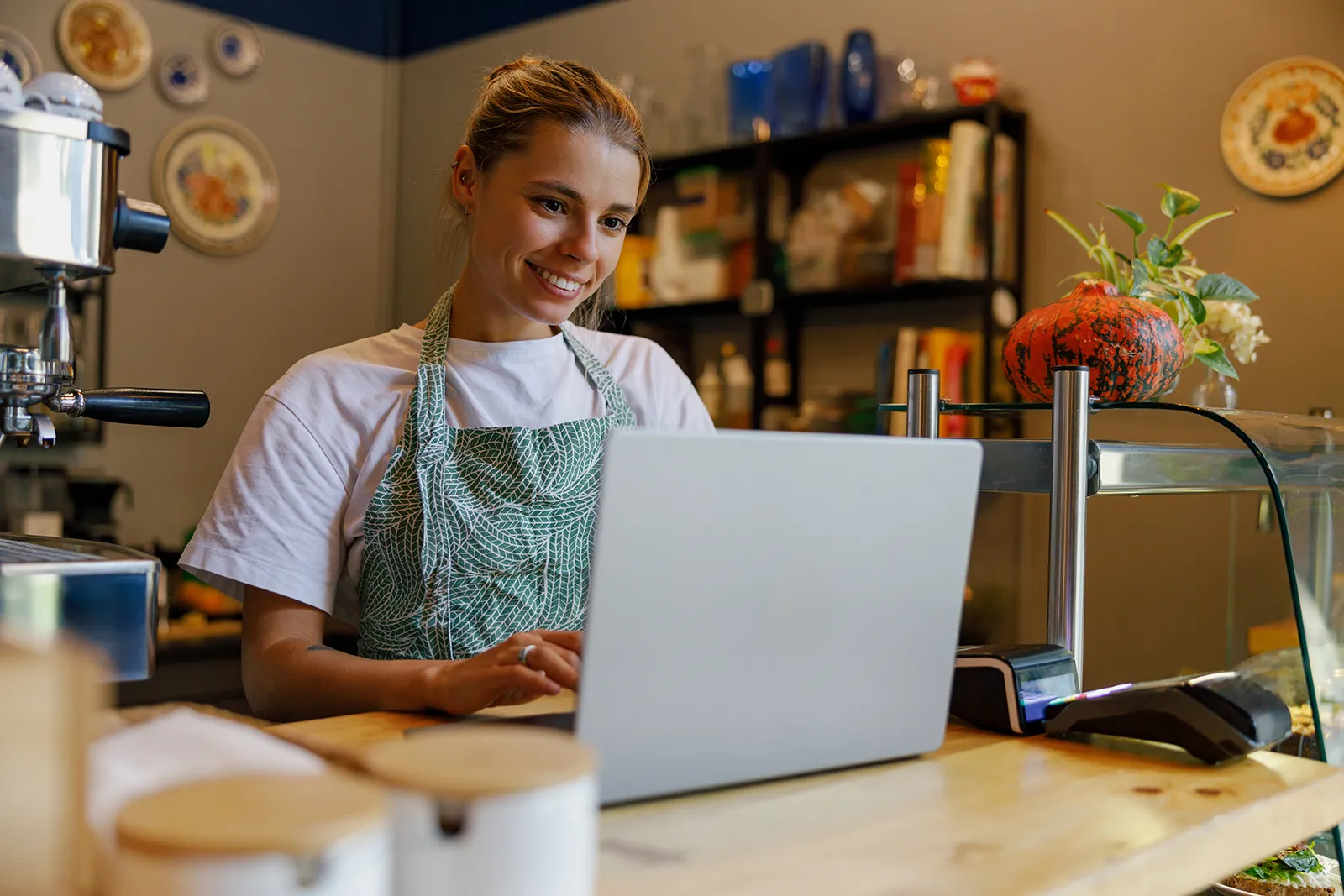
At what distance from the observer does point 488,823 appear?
0.47 m

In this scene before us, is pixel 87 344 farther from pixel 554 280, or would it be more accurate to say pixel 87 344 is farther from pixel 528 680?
pixel 528 680

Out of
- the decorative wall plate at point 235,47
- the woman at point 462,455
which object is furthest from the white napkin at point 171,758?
the decorative wall plate at point 235,47

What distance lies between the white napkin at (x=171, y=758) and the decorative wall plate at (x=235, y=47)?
4.42m

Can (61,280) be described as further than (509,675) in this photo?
No

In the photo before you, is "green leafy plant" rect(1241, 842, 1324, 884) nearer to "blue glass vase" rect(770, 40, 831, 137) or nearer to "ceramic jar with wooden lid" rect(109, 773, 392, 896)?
"ceramic jar with wooden lid" rect(109, 773, 392, 896)

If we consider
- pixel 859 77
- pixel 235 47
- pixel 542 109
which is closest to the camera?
pixel 542 109

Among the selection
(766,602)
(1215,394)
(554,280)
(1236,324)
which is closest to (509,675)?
(766,602)

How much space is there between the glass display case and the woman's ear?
0.67 metres

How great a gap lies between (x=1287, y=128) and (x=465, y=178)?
2.09 m

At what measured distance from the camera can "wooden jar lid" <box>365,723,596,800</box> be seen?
47 centimetres

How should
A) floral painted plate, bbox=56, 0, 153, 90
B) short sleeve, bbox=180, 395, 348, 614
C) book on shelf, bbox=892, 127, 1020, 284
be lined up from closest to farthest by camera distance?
short sleeve, bbox=180, 395, 348, 614 → book on shelf, bbox=892, 127, 1020, 284 → floral painted plate, bbox=56, 0, 153, 90

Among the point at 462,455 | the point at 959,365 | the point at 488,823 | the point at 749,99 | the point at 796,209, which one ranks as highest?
the point at 749,99

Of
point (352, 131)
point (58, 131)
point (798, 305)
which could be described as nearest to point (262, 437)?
point (58, 131)

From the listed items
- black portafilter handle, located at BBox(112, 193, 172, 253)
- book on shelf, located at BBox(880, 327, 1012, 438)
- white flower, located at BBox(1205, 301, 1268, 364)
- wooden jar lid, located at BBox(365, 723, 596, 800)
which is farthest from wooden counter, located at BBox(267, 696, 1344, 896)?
book on shelf, located at BBox(880, 327, 1012, 438)
